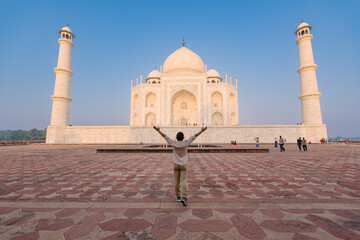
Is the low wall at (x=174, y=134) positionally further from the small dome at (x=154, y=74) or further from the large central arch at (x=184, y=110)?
the small dome at (x=154, y=74)

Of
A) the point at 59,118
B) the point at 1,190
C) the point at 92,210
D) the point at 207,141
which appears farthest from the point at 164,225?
the point at 59,118

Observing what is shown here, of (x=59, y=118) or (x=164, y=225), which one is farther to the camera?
(x=59, y=118)

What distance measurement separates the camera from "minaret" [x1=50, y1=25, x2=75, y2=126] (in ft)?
71.0

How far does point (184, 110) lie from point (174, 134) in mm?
9447

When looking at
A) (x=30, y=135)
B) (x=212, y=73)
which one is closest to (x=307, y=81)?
(x=212, y=73)

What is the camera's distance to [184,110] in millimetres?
29406

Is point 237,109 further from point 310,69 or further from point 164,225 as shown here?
point 164,225

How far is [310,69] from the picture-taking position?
22078mm

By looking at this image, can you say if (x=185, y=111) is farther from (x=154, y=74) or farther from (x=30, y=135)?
(x=30, y=135)

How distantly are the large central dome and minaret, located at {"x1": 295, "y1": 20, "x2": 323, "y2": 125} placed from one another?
14.7 metres

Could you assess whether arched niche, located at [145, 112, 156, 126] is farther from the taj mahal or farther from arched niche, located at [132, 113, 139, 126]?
arched niche, located at [132, 113, 139, 126]

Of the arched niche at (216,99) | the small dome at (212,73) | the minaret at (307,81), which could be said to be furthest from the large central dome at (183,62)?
the minaret at (307,81)

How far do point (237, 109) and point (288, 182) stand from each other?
26.1 metres

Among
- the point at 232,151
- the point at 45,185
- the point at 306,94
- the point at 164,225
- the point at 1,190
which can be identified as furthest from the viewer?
the point at 306,94
